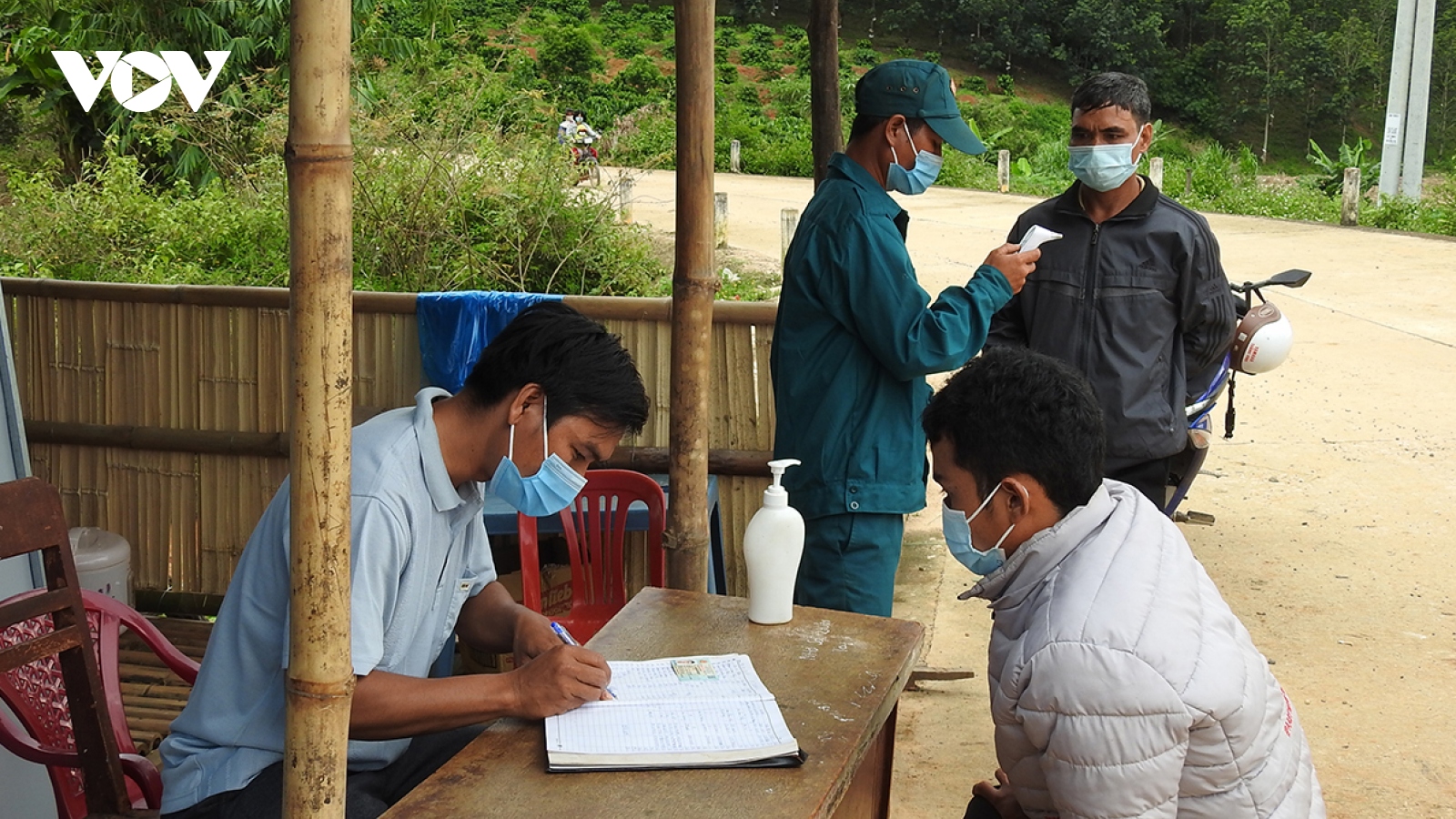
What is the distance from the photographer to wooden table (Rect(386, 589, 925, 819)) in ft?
5.57

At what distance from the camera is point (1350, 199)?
50.7 feet

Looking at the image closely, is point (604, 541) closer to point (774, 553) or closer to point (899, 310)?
point (899, 310)

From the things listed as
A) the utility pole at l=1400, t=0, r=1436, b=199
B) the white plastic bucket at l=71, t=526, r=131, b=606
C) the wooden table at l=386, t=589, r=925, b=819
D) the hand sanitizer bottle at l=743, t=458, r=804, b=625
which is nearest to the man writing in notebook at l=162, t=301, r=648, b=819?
the wooden table at l=386, t=589, r=925, b=819

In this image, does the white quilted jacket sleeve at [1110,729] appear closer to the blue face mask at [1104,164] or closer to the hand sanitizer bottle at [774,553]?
the hand sanitizer bottle at [774,553]

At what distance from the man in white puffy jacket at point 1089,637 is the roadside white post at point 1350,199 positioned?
15.2m

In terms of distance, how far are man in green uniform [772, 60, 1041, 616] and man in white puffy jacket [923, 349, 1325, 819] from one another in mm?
705

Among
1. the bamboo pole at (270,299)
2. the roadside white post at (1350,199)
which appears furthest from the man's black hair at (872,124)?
the roadside white post at (1350,199)

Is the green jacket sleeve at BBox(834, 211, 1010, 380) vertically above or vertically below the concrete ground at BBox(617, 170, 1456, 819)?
above

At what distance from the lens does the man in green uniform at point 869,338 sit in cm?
278

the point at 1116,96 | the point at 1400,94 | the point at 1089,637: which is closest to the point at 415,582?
the point at 1089,637

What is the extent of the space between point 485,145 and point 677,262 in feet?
14.7

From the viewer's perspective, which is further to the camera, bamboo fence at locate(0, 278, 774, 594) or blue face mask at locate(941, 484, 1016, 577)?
bamboo fence at locate(0, 278, 774, 594)

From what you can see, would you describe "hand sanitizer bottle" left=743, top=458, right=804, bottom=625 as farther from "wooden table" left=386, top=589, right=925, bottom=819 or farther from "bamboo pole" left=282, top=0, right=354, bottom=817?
"bamboo pole" left=282, top=0, right=354, bottom=817

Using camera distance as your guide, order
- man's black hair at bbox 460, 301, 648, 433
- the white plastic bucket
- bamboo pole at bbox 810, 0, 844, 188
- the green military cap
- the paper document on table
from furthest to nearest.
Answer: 1. bamboo pole at bbox 810, 0, 844, 188
2. the white plastic bucket
3. the paper document on table
4. the green military cap
5. man's black hair at bbox 460, 301, 648, 433
